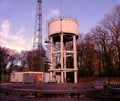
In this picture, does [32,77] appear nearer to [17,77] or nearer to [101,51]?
[17,77]

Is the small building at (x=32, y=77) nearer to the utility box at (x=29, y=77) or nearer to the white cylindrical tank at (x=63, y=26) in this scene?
the utility box at (x=29, y=77)

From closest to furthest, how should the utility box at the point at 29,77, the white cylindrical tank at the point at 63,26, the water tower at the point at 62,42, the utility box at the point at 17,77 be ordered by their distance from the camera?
the water tower at the point at 62,42 → the white cylindrical tank at the point at 63,26 → the utility box at the point at 29,77 → the utility box at the point at 17,77

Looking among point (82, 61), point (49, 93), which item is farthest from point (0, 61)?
point (49, 93)

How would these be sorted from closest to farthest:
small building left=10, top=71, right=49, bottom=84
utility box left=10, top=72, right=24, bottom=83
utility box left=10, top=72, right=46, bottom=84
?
1. small building left=10, top=71, right=49, bottom=84
2. utility box left=10, top=72, right=46, bottom=84
3. utility box left=10, top=72, right=24, bottom=83

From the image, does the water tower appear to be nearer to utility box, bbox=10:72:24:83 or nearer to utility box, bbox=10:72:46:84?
utility box, bbox=10:72:46:84

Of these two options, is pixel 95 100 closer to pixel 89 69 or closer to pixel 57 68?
pixel 57 68

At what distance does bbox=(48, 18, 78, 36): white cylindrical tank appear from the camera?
179 ft

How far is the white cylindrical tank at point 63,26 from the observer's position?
54.7 m

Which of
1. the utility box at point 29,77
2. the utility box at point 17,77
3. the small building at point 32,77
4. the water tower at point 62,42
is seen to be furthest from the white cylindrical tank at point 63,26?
the utility box at point 17,77

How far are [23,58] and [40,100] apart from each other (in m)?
90.3

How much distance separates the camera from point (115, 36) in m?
68.3

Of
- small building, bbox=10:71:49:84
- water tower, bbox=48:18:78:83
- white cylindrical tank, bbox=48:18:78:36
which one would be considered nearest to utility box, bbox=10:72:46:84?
small building, bbox=10:71:49:84

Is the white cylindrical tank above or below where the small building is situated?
above

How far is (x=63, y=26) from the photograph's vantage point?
54.8m
